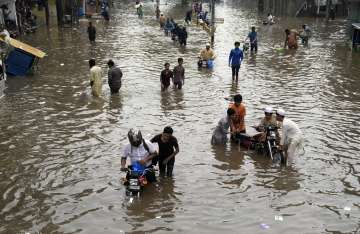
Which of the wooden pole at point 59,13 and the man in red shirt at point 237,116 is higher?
the wooden pole at point 59,13

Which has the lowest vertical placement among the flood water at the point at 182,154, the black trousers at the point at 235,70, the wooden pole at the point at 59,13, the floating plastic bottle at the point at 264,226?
the floating plastic bottle at the point at 264,226

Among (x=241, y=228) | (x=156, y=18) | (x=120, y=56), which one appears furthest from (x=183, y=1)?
(x=241, y=228)

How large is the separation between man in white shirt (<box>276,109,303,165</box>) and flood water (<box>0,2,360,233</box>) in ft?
1.60

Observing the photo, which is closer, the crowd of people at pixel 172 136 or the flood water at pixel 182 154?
the flood water at pixel 182 154

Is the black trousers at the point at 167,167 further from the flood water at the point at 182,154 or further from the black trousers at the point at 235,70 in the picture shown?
the black trousers at the point at 235,70

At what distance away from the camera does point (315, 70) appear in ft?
68.1

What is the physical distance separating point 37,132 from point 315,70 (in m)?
13.1

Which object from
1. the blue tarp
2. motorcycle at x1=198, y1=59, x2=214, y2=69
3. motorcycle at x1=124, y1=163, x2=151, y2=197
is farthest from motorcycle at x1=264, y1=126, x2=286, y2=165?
the blue tarp

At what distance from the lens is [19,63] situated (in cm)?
1852

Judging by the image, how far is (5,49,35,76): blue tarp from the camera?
1839cm

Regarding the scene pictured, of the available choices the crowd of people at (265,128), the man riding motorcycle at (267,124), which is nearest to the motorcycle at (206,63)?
the crowd of people at (265,128)

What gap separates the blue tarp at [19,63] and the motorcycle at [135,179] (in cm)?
1135

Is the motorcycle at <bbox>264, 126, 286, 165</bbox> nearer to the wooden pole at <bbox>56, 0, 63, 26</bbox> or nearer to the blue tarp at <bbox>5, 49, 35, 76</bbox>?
the blue tarp at <bbox>5, 49, 35, 76</bbox>

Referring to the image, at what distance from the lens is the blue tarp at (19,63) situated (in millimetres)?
18391
